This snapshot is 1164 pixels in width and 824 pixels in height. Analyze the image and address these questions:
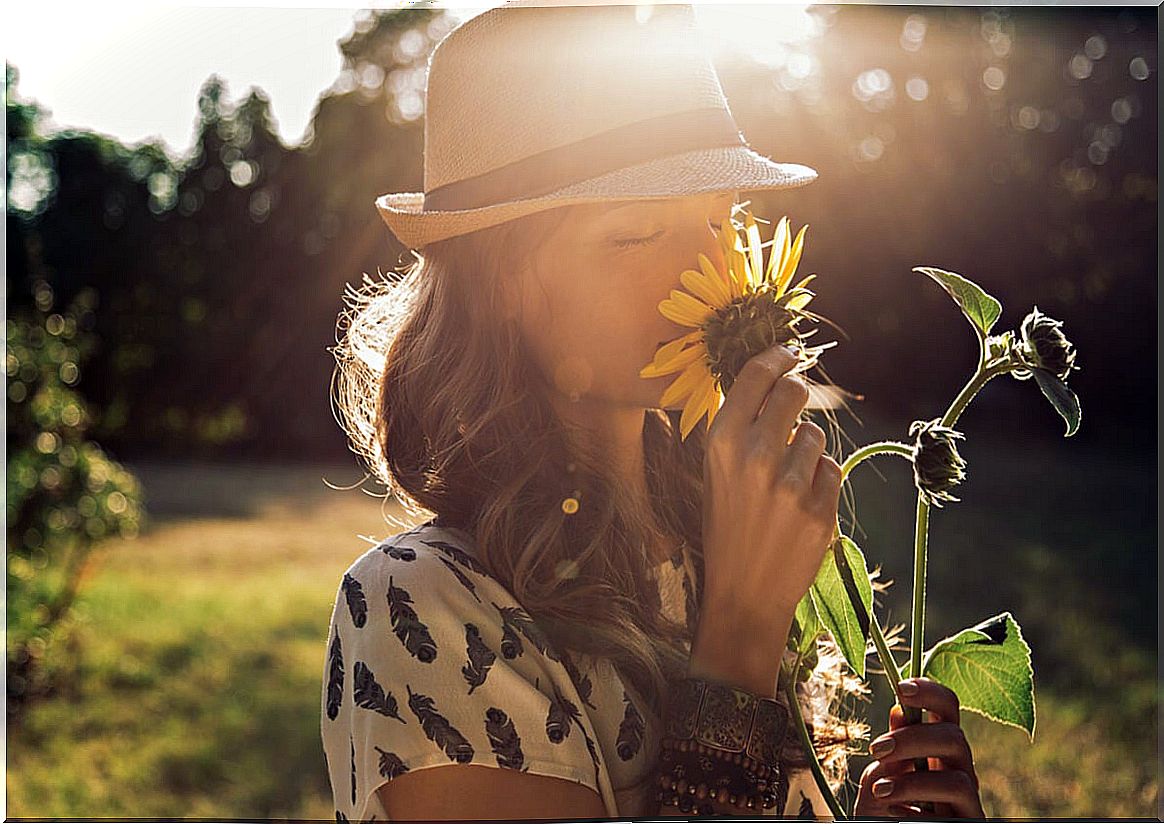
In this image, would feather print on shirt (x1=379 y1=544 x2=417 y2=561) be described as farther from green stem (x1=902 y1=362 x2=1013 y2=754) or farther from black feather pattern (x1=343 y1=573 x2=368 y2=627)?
green stem (x1=902 y1=362 x2=1013 y2=754)

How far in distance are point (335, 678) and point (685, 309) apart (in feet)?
0.78

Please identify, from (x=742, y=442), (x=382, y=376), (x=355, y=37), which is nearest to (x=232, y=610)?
(x=355, y=37)

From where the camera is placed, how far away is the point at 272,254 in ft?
9.61

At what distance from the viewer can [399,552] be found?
21.0 inches

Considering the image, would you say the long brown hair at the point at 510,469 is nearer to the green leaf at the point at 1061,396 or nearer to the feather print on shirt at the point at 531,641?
the feather print on shirt at the point at 531,641

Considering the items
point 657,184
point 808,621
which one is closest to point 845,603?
point 808,621

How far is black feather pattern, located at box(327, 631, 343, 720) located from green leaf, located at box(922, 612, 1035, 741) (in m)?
0.28

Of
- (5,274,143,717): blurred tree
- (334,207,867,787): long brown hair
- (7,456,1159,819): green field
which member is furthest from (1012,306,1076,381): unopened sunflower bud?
(5,274,143,717): blurred tree

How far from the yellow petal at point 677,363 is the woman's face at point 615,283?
0.01m

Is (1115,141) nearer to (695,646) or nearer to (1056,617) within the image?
(1056,617)

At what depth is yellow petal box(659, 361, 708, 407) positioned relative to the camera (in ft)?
1.78

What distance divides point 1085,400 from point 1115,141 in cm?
43

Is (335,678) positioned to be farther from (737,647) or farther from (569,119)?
(569,119)

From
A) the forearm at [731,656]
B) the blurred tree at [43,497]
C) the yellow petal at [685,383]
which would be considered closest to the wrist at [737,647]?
the forearm at [731,656]
